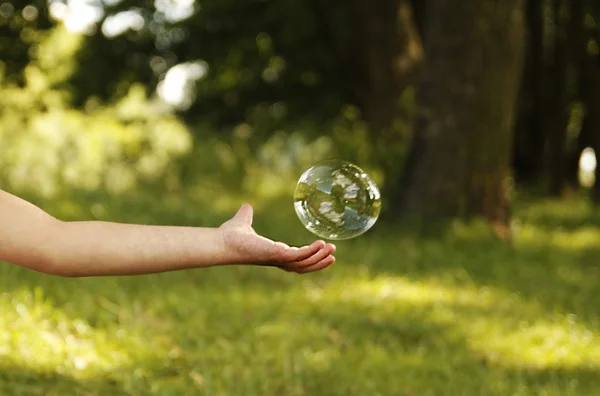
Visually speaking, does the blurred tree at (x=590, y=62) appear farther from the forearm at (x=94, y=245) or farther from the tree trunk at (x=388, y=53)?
the forearm at (x=94, y=245)

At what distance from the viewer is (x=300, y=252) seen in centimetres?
264

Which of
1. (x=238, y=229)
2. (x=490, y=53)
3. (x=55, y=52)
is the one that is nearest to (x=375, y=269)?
(x=490, y=53)

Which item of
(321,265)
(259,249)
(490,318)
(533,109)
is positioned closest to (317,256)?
(321,265)

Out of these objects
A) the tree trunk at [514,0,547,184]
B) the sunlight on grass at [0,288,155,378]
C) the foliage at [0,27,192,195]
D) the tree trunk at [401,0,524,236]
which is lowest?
the sunlight on grass at [0,288,155,378]

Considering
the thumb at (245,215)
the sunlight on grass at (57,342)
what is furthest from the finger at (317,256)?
the sunlight on grass at (57,342)

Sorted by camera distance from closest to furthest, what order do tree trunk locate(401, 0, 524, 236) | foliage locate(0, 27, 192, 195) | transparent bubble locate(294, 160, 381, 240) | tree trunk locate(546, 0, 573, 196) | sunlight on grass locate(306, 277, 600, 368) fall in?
transparent bubble locate(294, 160, 381, 240)
sunlight on grass locate(306, 277, 600, 368)
tree trunk locate(401, 0, 524, 236)
foliage locate(0, 27, 192, 195)
tree trunk locate(546, 0, 573, 196)

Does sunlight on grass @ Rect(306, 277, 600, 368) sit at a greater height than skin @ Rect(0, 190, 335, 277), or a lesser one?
greater

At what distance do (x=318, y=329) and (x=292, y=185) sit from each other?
862 centimetres

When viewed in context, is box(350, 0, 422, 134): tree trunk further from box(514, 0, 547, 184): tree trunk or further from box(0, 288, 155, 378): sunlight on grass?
box(0, 288, 155, 378): sunlight on grass

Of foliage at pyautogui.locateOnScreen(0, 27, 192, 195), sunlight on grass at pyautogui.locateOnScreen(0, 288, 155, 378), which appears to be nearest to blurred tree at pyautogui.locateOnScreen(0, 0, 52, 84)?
foliage at pyautogui.locateOnScreen(0, 27, 192, 195)

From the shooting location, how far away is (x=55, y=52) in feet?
77.2

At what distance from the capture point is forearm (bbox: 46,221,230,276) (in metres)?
2.46

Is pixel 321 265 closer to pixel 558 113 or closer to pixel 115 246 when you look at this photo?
pixel 115 246

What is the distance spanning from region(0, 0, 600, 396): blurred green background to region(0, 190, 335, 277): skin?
1.69 metres
